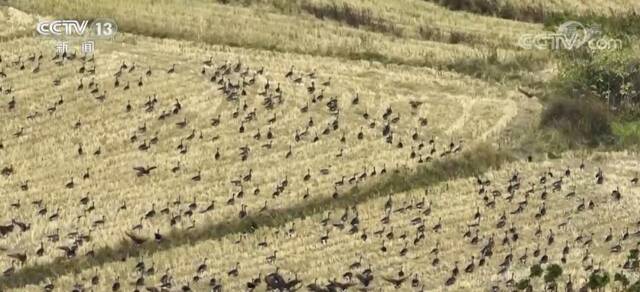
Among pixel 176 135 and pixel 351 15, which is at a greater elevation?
pixel 351 15

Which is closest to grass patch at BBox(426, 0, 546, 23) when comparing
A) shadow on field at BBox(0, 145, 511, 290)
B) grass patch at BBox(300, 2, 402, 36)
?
grass patch at BBox(300, 2, 402, 36)

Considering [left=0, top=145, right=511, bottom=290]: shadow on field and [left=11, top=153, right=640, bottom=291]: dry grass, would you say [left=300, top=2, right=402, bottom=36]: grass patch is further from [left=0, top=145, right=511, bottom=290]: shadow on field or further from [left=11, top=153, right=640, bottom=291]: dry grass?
[left=11, top=153, right=640, bottom=291]: dry grass

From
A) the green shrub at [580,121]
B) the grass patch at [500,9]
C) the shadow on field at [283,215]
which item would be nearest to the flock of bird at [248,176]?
the shadow on field at [283,215]

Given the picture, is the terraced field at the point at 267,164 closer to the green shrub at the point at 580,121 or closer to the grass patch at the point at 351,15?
the green shrub at the point at 580,121

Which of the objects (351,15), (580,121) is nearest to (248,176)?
(580,121)

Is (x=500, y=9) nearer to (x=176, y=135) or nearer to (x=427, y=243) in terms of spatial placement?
(x=176, y=135)
